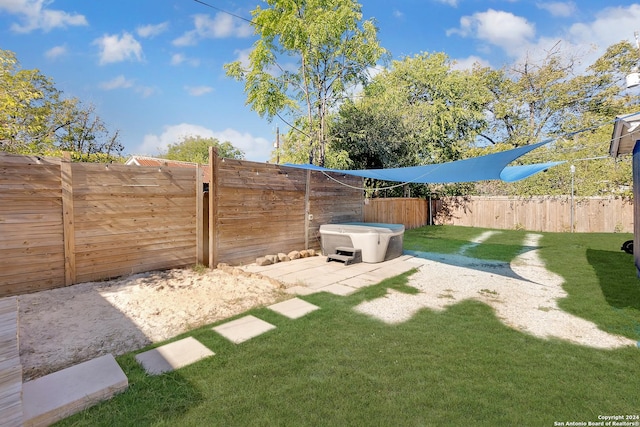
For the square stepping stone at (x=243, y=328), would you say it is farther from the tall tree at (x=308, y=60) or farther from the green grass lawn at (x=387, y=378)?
the tall tree at (x=308, y=60)

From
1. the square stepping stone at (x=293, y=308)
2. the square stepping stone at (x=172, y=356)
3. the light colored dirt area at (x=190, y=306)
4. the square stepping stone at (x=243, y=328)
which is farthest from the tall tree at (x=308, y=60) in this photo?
the square stepping stone at (x=172, y=356)

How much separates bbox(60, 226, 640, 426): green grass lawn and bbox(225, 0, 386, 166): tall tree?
8.22m

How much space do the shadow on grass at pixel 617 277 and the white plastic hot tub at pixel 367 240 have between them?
142 inches

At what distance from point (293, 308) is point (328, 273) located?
195cm

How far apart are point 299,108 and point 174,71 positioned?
15.5ft

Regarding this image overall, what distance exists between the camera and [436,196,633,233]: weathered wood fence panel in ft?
35.3

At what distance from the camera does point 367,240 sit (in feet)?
21.4

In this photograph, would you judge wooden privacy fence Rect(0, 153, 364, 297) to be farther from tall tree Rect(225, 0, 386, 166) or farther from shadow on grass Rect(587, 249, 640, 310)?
shadow on grass Rect(587, 249, 640, 310)

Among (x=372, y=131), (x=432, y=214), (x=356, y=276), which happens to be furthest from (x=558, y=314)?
(x=432, y=214)

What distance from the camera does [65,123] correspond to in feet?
36.4

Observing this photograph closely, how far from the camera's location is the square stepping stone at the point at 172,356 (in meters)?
2.41

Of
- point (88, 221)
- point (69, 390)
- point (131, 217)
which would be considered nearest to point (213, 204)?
point (131, 217)

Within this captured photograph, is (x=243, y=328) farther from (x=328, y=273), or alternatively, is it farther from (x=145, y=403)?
(x=328, y=273)

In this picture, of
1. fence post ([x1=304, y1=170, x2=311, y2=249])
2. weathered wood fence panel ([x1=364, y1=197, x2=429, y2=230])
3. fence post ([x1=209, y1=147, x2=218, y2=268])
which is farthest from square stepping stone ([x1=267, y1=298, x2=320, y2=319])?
weathered wood fence panel ([x1=364, y1=197, x2=429, y2=230])
